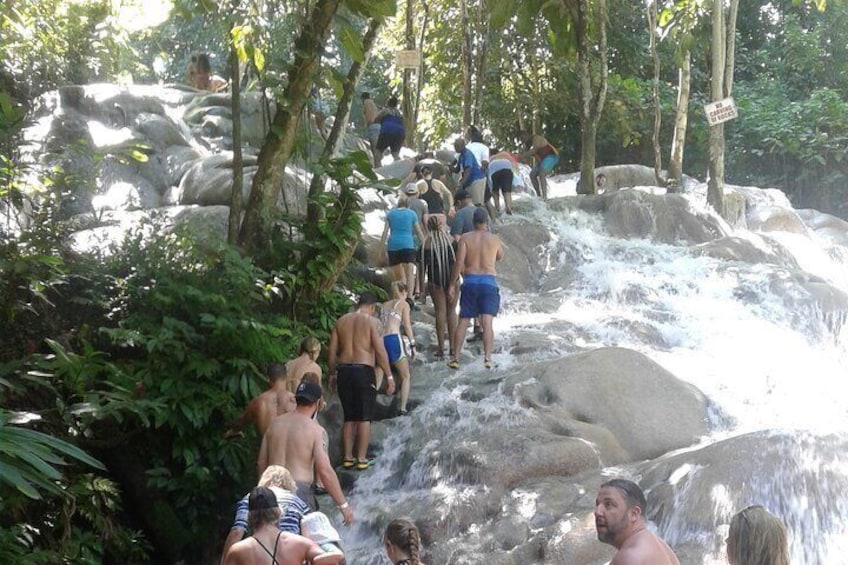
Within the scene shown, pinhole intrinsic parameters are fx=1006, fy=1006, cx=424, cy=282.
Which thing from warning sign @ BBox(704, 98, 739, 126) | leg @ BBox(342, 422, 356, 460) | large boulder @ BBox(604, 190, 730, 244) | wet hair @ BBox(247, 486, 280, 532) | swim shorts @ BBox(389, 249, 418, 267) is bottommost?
leg @ BBox(342, 422, 356, 460)

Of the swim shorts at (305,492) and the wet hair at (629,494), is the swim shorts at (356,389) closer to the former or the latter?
the swim shorts at (305,492)

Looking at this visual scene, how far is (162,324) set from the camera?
9602 millimetres

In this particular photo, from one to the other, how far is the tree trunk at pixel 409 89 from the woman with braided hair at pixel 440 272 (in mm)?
10424

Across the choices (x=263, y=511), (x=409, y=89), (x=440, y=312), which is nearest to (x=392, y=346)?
(x=440, y=312)

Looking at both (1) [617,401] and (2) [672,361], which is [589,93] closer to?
(2) [672,361]

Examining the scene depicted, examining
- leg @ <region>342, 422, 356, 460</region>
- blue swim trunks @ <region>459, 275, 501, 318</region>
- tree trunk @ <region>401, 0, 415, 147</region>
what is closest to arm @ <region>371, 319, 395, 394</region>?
leg @ <region>342, 422, 356, 460</region>

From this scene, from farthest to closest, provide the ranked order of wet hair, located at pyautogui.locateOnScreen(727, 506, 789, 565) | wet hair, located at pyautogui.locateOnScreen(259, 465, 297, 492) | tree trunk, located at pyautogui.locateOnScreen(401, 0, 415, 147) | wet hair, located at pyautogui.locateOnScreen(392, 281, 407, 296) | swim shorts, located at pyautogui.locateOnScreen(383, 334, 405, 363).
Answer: tree trunk, located at pyautogui.locateOnScreen(401, 0, 415, 147), wet hair, located at pyautogui.locateOnScreen(392, 281, 407, 296), swim shorts, located at pyautogui.locateOnScreen(383, 334, 405, 363), wet hair, located at pyautogui.locateOnScreen(259, 465, 297, 492), wet hair, located at pyautogui.locateOnScreen(727, 506, 789, 565)

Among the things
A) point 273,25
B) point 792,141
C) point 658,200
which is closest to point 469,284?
point 273,25

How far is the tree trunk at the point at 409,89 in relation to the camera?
73.5 feet

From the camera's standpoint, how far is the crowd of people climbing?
434 cm

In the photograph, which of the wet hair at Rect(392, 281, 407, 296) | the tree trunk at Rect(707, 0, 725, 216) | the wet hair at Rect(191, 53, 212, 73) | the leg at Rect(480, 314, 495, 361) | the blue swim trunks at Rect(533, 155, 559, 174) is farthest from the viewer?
the wet hair at Rect(191, 53, 212, 73)

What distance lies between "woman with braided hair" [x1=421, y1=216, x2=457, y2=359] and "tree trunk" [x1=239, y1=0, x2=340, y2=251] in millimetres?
1861

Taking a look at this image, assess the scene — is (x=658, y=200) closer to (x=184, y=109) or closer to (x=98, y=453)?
(x=184, y=109)

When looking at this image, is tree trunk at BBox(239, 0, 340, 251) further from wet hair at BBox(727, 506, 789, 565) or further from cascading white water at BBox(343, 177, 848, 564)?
wet hair at BBox(727, 506, 789, 565)
